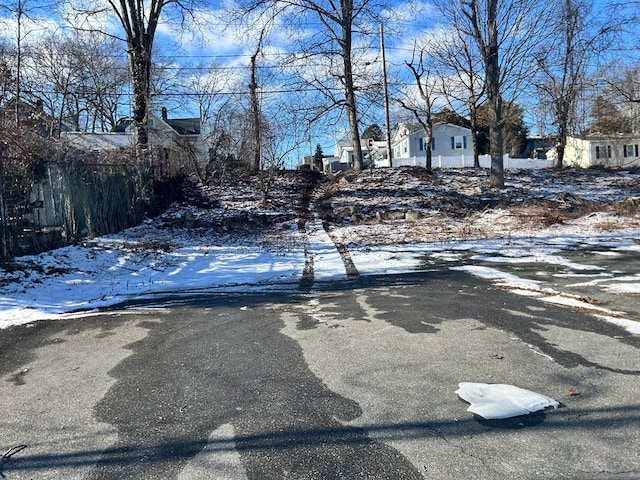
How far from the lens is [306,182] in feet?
84.1

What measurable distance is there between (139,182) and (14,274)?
28.4ft

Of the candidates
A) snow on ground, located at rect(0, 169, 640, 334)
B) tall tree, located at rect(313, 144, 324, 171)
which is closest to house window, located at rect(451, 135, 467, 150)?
tall tree, located at rect(313, 144, 324, 171)

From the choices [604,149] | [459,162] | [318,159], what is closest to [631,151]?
[604,149]

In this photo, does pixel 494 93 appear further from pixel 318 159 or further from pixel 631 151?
pixel 318 159

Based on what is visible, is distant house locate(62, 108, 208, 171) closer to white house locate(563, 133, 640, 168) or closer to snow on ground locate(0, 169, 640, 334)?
snow on ground locate(0, 169, 640, 334)

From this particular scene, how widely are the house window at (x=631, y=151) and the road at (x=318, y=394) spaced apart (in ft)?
160

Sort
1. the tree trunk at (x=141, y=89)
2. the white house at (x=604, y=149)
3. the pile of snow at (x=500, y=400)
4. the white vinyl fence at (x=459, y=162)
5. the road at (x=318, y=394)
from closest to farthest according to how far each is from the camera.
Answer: the road at (x=318, y=394) → the pile of snow at (x=500, y=400) → the tree trunk at (x=141, y=89) → the white vinyl fence at (x=459, y=162) → the white house at (x=604, y=149)

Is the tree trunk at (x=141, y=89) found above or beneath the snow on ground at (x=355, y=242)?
above

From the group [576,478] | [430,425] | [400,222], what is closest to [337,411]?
[430,425]

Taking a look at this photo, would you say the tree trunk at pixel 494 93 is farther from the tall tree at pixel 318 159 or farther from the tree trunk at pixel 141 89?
the tall tree at pixel 318 159

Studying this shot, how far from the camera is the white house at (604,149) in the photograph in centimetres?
4306

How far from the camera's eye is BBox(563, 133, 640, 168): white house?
141 ft

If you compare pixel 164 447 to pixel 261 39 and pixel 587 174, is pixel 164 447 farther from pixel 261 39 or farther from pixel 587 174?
pixel 587 174

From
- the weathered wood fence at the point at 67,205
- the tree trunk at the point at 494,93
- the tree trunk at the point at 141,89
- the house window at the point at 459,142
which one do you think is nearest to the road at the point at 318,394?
the weathered wood fence at the point at 67,205
